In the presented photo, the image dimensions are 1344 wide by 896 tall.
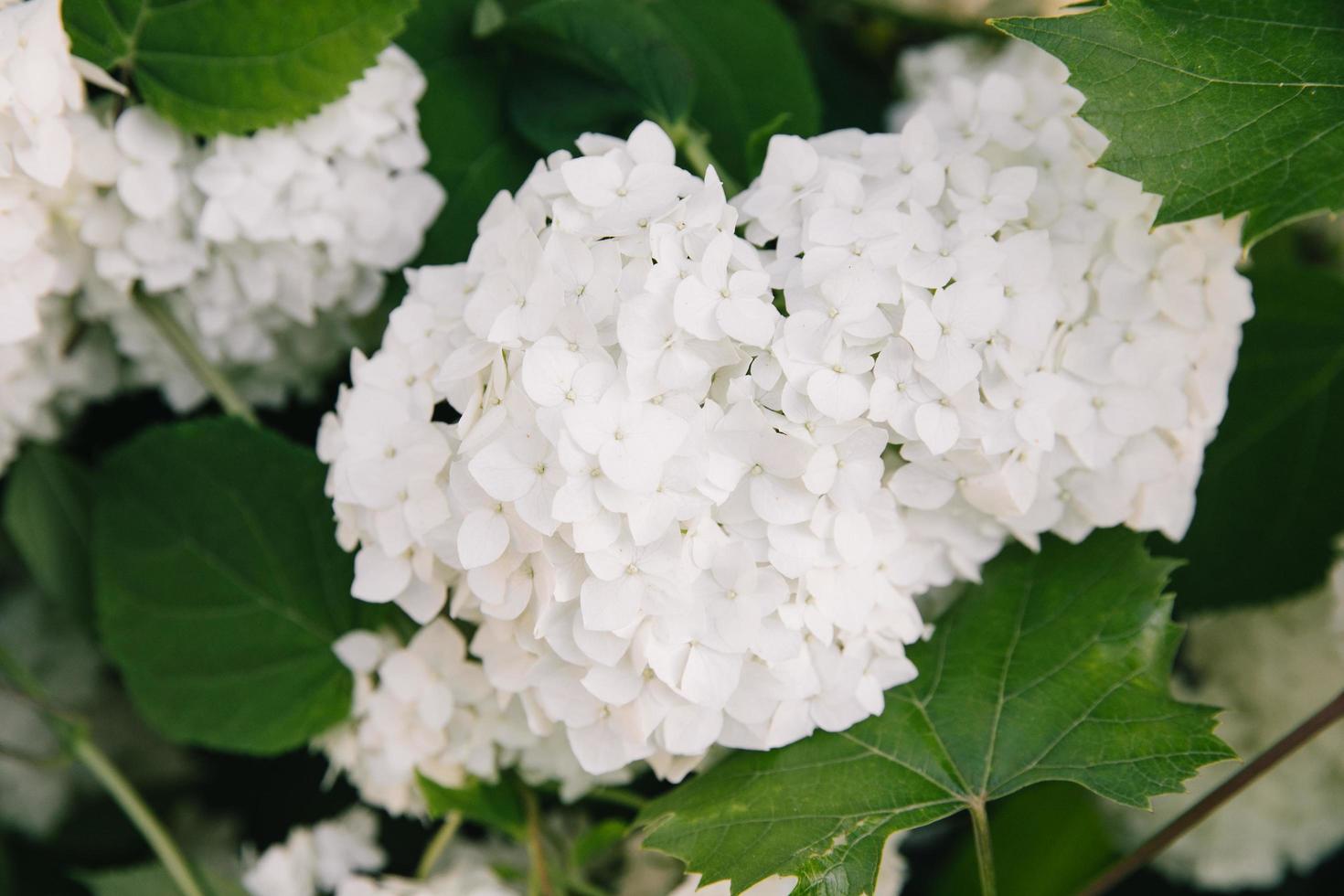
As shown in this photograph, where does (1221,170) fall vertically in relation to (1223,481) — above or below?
above

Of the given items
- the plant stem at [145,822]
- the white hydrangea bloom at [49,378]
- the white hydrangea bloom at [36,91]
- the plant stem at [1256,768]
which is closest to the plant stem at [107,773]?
the plant stem at [145,822]

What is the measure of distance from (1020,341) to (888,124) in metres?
0.50

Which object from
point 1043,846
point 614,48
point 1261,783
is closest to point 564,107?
point 614,48

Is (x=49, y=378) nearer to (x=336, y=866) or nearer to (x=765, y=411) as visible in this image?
(x=336, y=866)

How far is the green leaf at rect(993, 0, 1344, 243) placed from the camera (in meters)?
0.55

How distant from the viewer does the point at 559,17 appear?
0.69m

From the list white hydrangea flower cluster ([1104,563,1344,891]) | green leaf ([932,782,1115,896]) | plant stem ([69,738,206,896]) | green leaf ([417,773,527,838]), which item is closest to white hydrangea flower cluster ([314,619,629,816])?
green leaf ([417,773,527,838])

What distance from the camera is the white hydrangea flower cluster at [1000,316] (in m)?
0.52

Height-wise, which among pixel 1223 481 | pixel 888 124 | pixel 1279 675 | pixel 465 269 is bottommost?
pixel 1279 675

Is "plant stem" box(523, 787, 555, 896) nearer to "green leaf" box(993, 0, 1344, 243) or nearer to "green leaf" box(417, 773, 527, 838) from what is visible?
"green leaf" box(417, 773, 527, 838)

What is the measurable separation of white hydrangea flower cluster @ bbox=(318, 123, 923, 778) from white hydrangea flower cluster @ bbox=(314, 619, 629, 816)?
0.07 m

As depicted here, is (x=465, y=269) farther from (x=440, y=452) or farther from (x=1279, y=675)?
(x=1279, y=675)

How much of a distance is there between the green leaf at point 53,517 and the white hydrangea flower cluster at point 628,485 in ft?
1.33

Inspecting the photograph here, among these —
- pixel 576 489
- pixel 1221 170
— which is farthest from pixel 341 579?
pixel 1221 170
